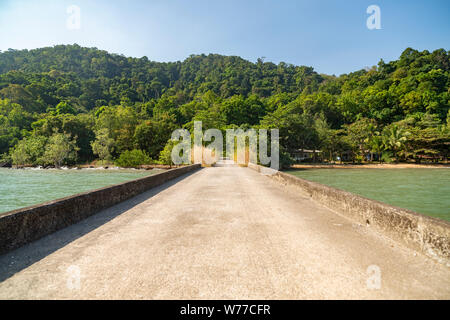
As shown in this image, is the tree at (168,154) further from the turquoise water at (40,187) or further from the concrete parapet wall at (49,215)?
the concrete parapet wall at (49,215)

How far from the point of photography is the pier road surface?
2.31 metres

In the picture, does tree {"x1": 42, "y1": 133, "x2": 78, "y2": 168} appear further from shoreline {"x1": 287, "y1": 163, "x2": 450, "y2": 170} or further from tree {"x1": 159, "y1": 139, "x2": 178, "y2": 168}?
shoreline {"x1": 287, "y1": 163, "x2": 450, "y2": 170}

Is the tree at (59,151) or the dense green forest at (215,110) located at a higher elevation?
the dense green forest at (215,110)

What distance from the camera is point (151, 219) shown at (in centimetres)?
509

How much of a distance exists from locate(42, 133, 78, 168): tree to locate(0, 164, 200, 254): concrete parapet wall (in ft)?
174

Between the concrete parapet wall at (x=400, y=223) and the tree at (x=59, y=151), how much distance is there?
56.9 meters

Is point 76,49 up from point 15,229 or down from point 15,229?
up

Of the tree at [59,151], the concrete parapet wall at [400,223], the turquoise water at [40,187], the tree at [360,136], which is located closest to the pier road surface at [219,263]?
the concrete parapet wall at [400,223]

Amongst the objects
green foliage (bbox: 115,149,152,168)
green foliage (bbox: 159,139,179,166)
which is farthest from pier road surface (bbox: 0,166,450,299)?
green foliage (bbox: 115,149,152,168)

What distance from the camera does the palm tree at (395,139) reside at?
46125mm

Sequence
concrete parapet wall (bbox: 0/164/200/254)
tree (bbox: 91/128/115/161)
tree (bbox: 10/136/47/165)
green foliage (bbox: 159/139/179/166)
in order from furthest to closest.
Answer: tree (bbox: 10/136/47/165), tree (bbox: 91/128/115/161), green foliage (bbox: 159/139/179/166), concrete parapet wall (bbox: 0/164/200/254)

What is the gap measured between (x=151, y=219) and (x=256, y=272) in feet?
10.3

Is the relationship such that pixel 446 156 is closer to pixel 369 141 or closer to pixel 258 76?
pixel 369 141

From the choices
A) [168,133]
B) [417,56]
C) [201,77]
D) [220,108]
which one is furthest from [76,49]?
[417,56]
